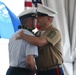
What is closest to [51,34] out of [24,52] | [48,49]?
[48,49]

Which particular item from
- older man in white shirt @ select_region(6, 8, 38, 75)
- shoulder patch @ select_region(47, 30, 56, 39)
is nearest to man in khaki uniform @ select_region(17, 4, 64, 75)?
shoulder patch @ select_region(47, 30, 56, 39)

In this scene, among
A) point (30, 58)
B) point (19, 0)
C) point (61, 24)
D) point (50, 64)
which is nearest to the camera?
point (30, 58)

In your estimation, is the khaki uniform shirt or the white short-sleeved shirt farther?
the khaki uniform shirt

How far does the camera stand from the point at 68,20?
3426 mm

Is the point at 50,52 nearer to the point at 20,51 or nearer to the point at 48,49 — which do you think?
the point at 48,49

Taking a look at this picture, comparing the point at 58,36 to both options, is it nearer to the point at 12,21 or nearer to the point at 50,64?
the point at 50,64

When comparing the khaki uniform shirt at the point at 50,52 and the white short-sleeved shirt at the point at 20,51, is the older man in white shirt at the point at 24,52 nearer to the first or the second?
the white short-sleeved shirt at the point at 20,51

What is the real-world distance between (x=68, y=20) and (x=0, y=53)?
1.29 m

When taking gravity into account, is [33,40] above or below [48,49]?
above

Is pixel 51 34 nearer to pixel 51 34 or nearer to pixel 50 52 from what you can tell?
pixel 51 34

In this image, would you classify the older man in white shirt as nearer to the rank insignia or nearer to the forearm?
the forearm

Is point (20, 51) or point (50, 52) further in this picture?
point (50, 52)

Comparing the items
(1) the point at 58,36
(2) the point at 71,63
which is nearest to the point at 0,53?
(1) the point at 58,36

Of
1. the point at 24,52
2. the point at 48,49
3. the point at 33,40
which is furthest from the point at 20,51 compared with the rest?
the point at 48,49
